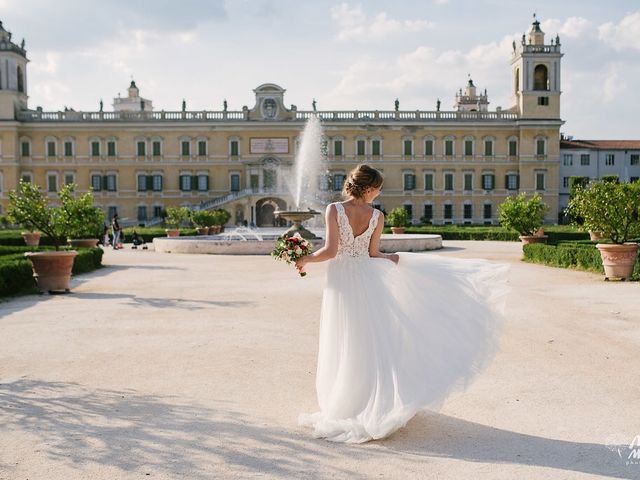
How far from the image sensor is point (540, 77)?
5125 cm

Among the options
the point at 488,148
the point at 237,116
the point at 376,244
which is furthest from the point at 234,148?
the point at 376,244

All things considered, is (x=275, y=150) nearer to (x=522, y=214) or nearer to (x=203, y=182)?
(x=203, y=182)

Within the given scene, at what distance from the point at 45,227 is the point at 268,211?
3844cm

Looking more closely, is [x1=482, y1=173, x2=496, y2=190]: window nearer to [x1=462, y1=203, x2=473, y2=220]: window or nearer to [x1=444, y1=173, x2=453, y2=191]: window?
[x1=462, y1=203, x2=473, y2=220]: window

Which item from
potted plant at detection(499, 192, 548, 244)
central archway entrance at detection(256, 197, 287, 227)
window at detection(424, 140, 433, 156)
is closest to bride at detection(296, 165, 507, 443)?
potted plant at detection(499, 192, 548, 244)

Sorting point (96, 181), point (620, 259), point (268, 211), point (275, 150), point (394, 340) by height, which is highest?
point (275, 150)

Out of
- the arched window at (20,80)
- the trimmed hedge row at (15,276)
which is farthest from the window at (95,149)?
the trimmed hedge row at (15,276)

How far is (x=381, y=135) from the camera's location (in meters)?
50.6

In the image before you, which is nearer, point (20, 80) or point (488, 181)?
point (20, 80)

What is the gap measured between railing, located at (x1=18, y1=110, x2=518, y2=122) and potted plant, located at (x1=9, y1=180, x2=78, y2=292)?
37854mm

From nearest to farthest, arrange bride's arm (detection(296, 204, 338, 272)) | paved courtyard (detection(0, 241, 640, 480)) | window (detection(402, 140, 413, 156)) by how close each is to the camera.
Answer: paved courtyard (detection(0, 241, 640, 480)) < bride's arm (detection(296, 204, 338, 272)) < window (detection(402, 140, 413, 156))

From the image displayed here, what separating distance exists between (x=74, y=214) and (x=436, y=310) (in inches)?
386

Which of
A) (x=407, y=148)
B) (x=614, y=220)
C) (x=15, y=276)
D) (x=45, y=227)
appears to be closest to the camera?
(x=15, y=276)

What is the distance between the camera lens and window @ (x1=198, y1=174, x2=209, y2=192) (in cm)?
5031
